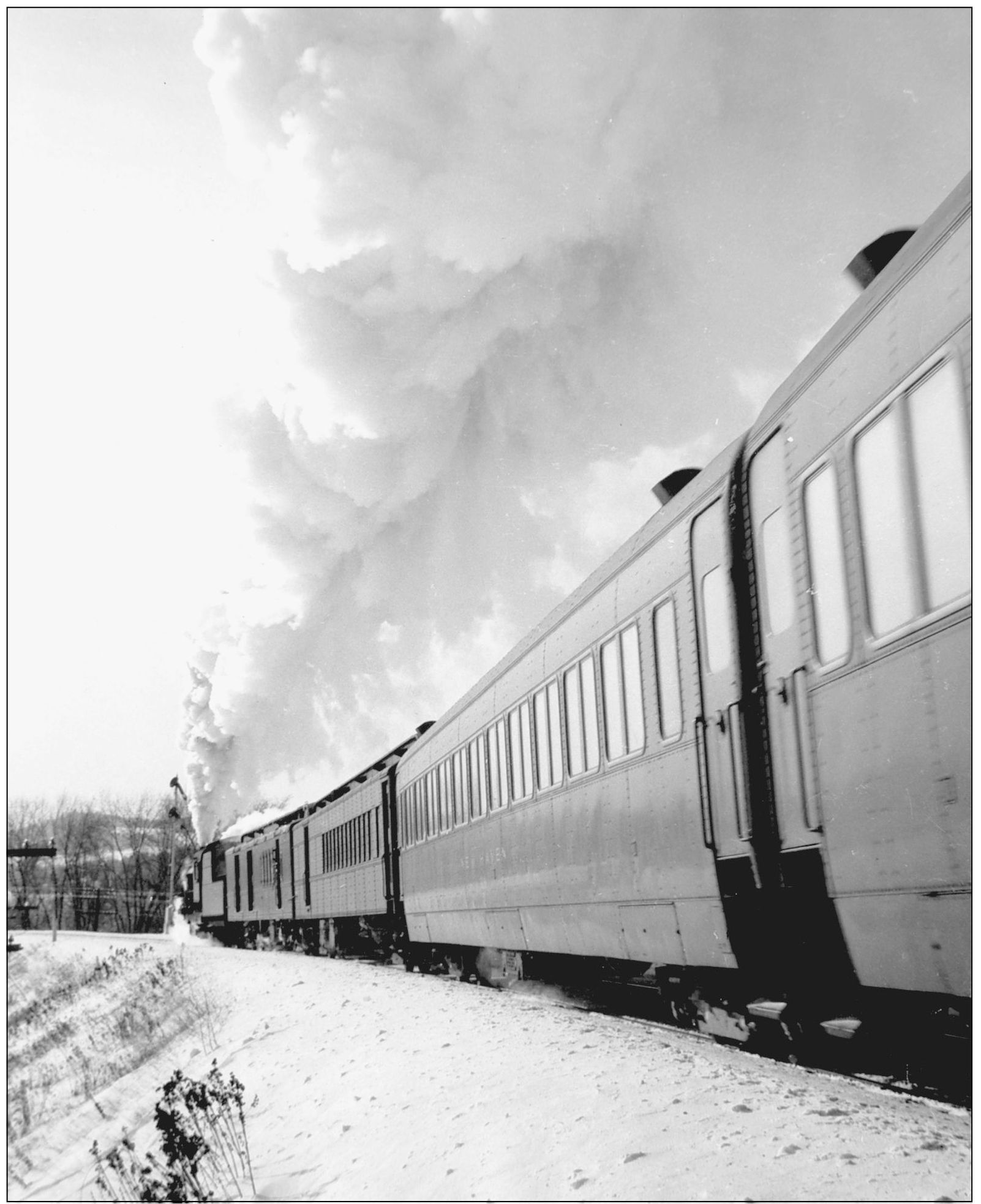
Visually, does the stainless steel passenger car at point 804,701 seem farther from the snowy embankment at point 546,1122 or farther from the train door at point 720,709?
the snowy embankment at point 546,1122

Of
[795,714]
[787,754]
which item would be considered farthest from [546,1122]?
[795,714]

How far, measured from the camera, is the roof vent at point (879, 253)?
17.4 feet

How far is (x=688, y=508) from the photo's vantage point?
6.59 metres

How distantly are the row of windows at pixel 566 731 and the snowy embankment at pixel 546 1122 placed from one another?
6.23ft

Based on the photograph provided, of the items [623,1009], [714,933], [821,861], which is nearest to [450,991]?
[623,1009]

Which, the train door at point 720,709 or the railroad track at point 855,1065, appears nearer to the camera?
the railroad track at point 855,1065

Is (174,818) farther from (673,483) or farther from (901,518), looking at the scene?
(901,518)

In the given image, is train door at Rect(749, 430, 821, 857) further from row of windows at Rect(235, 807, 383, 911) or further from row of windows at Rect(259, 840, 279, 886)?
row of windows at Rect(259, 840, 279, 886)

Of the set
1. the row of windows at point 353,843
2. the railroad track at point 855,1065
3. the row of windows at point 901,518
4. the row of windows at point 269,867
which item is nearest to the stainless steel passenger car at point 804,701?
the row of windows at point 901,518

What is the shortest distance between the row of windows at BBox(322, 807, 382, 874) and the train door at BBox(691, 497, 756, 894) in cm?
1238

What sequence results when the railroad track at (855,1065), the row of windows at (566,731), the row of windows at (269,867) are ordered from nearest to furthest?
1. the railroad track at (855,1065)
2. the row of windows at (566,731)
3. the row of windows at (269,867)

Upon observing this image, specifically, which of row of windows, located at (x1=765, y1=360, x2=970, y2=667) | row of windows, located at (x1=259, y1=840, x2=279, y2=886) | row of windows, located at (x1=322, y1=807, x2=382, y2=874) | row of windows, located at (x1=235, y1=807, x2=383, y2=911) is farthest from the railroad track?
row of windows, located at (x1=259, y1=840, x2=279, y2=886)

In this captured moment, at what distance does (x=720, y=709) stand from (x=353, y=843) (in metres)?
15.1

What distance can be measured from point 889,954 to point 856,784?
67 centimetres
